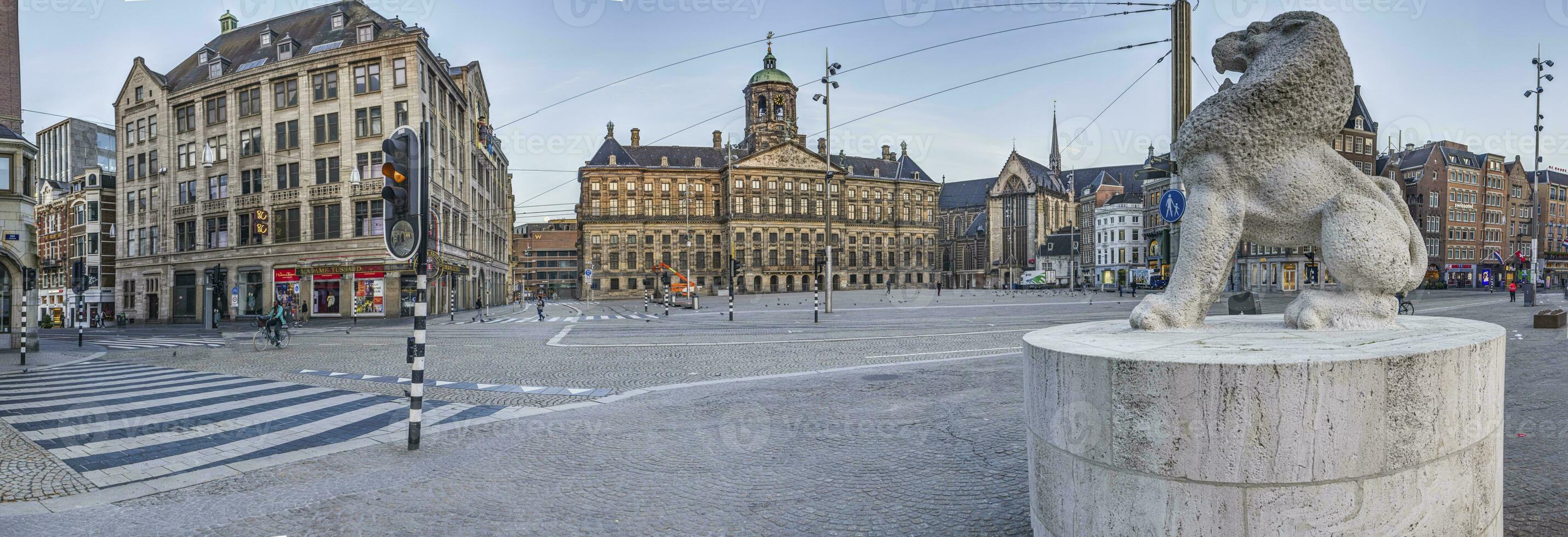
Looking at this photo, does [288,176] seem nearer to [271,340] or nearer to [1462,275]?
[271,340]

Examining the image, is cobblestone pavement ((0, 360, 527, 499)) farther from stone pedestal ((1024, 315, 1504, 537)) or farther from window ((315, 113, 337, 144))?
window ((315, 113, 337, 144))

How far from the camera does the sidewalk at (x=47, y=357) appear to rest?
1422cm

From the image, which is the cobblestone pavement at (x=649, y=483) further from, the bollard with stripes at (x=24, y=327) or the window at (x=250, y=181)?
the window at (x=250, y=181)

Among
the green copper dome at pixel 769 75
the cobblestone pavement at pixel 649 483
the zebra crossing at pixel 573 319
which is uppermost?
the green copper dome at pixel 769 75

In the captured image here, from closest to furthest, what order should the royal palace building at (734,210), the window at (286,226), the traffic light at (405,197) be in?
the traffic light at (405,197) → the window at (286,226) → the royal palace building at (734,210)

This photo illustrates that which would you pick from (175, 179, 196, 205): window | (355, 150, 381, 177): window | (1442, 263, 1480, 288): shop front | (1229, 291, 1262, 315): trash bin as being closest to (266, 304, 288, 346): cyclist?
(355, 150, 381, 177): window

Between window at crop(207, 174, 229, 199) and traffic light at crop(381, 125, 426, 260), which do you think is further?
window at crop(207, 174, 229, 199)

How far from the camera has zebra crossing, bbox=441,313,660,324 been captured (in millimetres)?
28672

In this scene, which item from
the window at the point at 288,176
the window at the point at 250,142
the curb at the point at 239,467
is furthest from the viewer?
the window at the point at 250,142

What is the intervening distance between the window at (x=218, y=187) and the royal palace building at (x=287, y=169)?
0.34 feet

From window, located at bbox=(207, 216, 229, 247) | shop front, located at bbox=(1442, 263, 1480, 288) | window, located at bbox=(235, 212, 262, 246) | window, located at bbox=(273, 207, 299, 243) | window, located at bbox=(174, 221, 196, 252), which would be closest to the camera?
window, located at bbox=(273, 207, 299, 243)

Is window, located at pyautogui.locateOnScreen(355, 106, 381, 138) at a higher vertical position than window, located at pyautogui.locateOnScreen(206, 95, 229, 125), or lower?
lower

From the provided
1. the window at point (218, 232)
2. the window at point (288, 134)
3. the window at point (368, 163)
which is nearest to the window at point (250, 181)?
the window at point (218, 232)

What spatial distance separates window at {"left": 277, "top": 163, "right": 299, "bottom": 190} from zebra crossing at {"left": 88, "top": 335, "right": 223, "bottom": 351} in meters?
12.4
